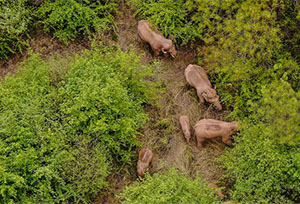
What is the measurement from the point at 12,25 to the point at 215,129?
16.6ft

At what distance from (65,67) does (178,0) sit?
3042mm

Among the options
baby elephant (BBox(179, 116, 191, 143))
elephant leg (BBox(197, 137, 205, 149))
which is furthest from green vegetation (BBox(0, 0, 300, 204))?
baby elephant (BBox(179, 116, 191, 143))

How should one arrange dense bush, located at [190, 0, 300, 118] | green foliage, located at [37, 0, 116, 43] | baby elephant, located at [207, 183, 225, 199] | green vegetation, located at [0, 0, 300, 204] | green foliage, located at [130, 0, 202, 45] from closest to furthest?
green vegetation, located at [0, 0, 300, 204] < baby elephant, located at [207, 183, 225, 199] < dense bush, located at [190, 0, 300, 118] < green foliage, located at [37, 0, 116, 43] < green foliage, located at [130, 0, 202, 45]

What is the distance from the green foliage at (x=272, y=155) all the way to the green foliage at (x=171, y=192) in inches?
24.3

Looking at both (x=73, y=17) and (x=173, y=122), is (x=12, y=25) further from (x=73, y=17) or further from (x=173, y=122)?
(x=173, y=122)

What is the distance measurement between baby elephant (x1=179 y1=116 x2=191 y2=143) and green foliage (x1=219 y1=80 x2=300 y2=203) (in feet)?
3.42

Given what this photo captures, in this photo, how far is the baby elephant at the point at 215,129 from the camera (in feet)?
22.4

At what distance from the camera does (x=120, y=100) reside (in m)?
6.56

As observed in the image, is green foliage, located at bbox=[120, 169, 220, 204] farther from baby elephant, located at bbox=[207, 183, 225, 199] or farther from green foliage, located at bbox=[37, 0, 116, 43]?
green foliage, located at bbox=[37, 0, 116, 43]

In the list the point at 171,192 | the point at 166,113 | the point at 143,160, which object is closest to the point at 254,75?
the point at 166,113

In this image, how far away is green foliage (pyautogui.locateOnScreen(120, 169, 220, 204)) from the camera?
5.81 m

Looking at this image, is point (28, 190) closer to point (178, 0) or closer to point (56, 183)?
point (56, 183)

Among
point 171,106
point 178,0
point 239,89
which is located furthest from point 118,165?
point 178,0

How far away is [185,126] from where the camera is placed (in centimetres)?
712
